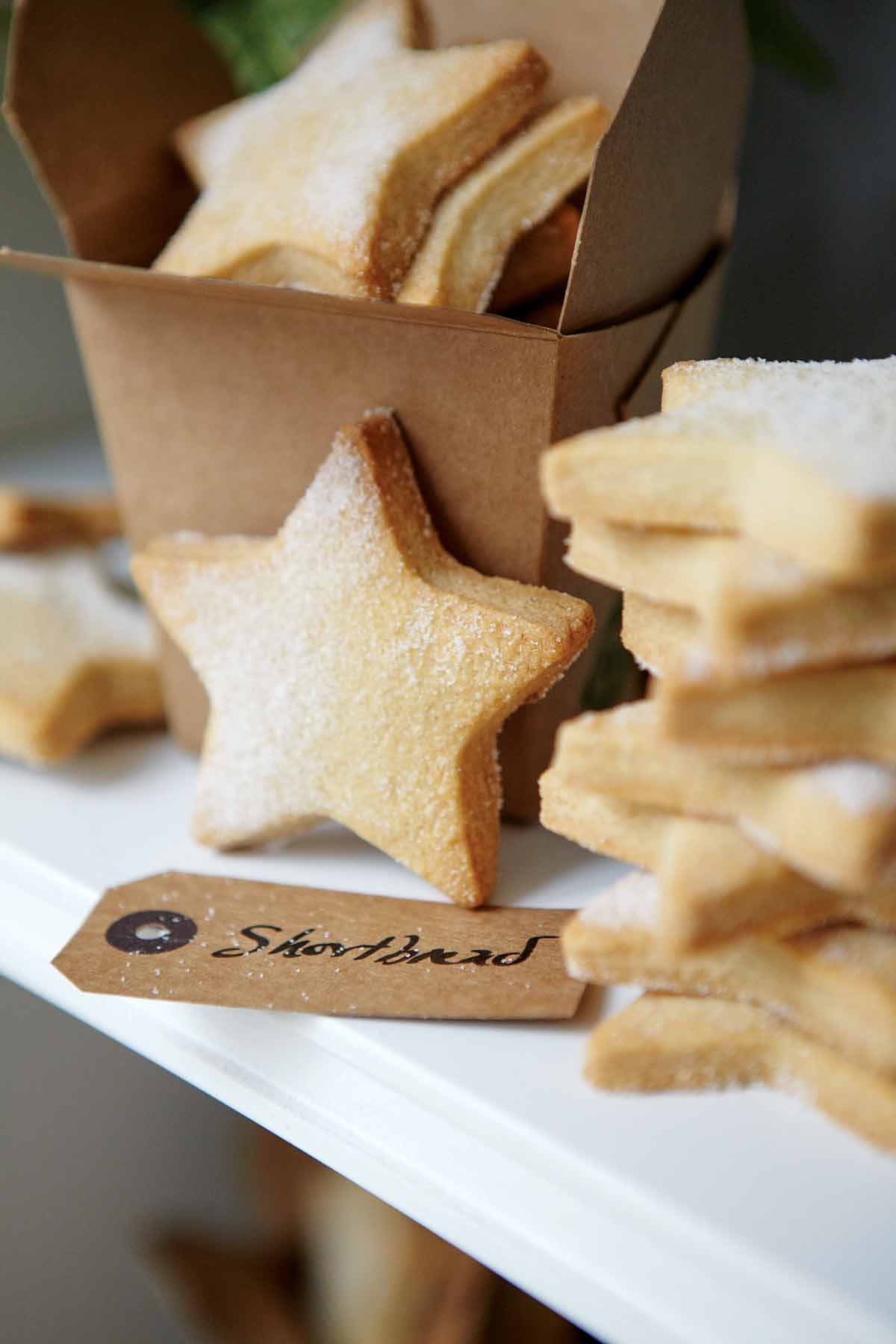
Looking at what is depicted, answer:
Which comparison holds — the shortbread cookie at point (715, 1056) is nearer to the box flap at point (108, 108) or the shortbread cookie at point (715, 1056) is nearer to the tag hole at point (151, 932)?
the tag hole at point (151, 932)

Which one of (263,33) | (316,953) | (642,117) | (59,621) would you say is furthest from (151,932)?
(263,33)

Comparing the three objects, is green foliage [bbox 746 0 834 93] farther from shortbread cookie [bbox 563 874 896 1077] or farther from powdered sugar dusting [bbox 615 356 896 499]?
shortbread cookie [bbox 563 874 896 1077]

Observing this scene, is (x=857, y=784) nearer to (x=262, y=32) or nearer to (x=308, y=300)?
(x=308, y=300)

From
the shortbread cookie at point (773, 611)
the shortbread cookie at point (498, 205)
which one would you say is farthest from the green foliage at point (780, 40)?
the shortbread cookie at point (773, 611)

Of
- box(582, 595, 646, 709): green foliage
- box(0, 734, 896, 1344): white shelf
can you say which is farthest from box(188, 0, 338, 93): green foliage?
box(0, 734, 896, 1344): white shelf

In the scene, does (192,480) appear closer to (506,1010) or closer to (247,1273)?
(506,1010)

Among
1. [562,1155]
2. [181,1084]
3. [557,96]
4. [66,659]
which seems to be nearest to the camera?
[562,1155]

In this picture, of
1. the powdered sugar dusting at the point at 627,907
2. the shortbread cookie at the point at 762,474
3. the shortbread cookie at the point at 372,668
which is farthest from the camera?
the shortbread cookie at the point at 372,668
